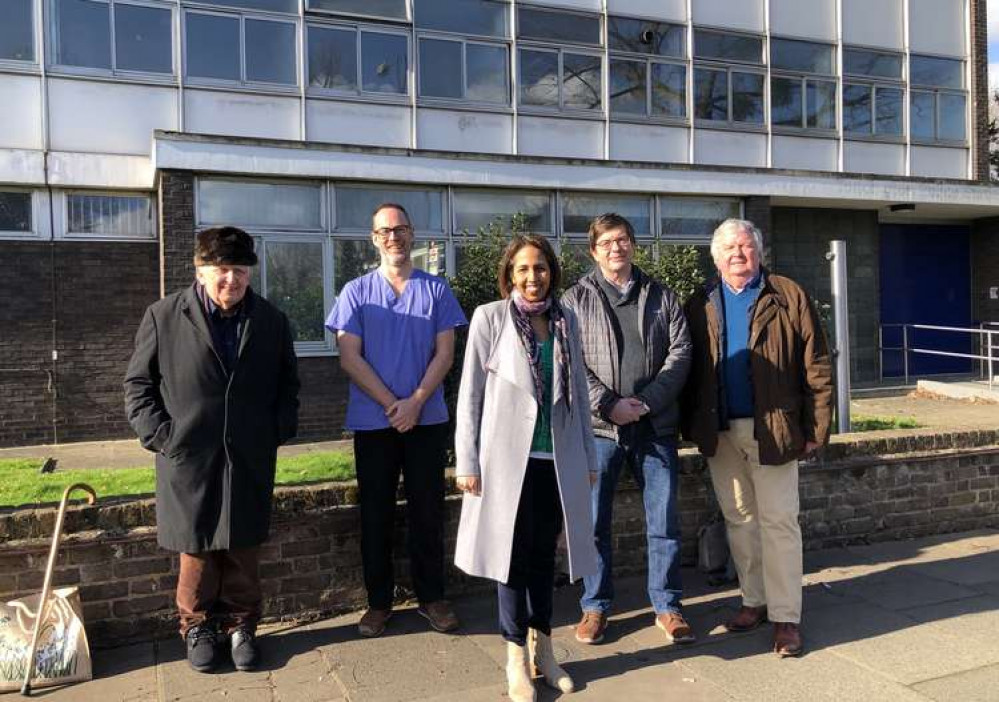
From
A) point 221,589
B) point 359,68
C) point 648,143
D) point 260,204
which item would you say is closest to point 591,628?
point 221,589

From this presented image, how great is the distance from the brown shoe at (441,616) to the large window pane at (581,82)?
10.7 metres

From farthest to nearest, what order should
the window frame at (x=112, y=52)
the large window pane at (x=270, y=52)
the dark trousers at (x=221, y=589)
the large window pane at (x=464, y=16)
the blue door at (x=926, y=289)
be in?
the blue door at (x=926, y=289) → the large window pane at (x=464, y=16) → the large window pane at (x=270, y=52) → the window frame at (x=112, y=52) → the dark trousers at (x=221, y=589)

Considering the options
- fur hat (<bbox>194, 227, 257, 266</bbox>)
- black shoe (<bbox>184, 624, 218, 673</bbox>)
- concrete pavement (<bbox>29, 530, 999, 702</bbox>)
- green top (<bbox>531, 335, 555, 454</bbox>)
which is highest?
fur hat (<bbox>194, 227, 257, 266</bbox>)

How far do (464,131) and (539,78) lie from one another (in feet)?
5.10

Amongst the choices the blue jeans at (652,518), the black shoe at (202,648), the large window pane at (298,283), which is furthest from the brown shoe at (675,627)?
the large window pane at (298,283)

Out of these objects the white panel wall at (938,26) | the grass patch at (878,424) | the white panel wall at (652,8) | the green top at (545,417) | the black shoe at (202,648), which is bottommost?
Answer: the black shoe at (202,648)

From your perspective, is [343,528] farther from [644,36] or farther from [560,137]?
[644,36]

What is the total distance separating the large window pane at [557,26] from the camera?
13586 mm

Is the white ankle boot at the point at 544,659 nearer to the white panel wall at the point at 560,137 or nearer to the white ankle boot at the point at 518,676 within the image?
the white ankle boot at the point at 518,676

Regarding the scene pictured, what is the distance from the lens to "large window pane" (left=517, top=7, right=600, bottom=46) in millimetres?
13586

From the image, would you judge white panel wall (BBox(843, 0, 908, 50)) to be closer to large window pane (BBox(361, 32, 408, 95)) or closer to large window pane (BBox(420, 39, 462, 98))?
large window pane (BBox(420, 39, 462, 98))

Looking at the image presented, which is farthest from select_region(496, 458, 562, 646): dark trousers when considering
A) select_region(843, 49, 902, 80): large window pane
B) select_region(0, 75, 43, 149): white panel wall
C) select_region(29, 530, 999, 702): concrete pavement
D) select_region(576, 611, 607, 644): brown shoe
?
select_region(843, 49, 902, 80): large window pane

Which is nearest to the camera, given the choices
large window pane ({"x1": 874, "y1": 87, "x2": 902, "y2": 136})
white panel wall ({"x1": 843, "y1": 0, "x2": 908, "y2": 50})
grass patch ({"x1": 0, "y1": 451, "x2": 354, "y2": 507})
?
grass patch ({"x1": 0, "y1": 451, "x2": 354, "y2": 507})

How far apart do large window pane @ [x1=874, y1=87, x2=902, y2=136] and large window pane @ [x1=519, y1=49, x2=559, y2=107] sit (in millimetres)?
6508
